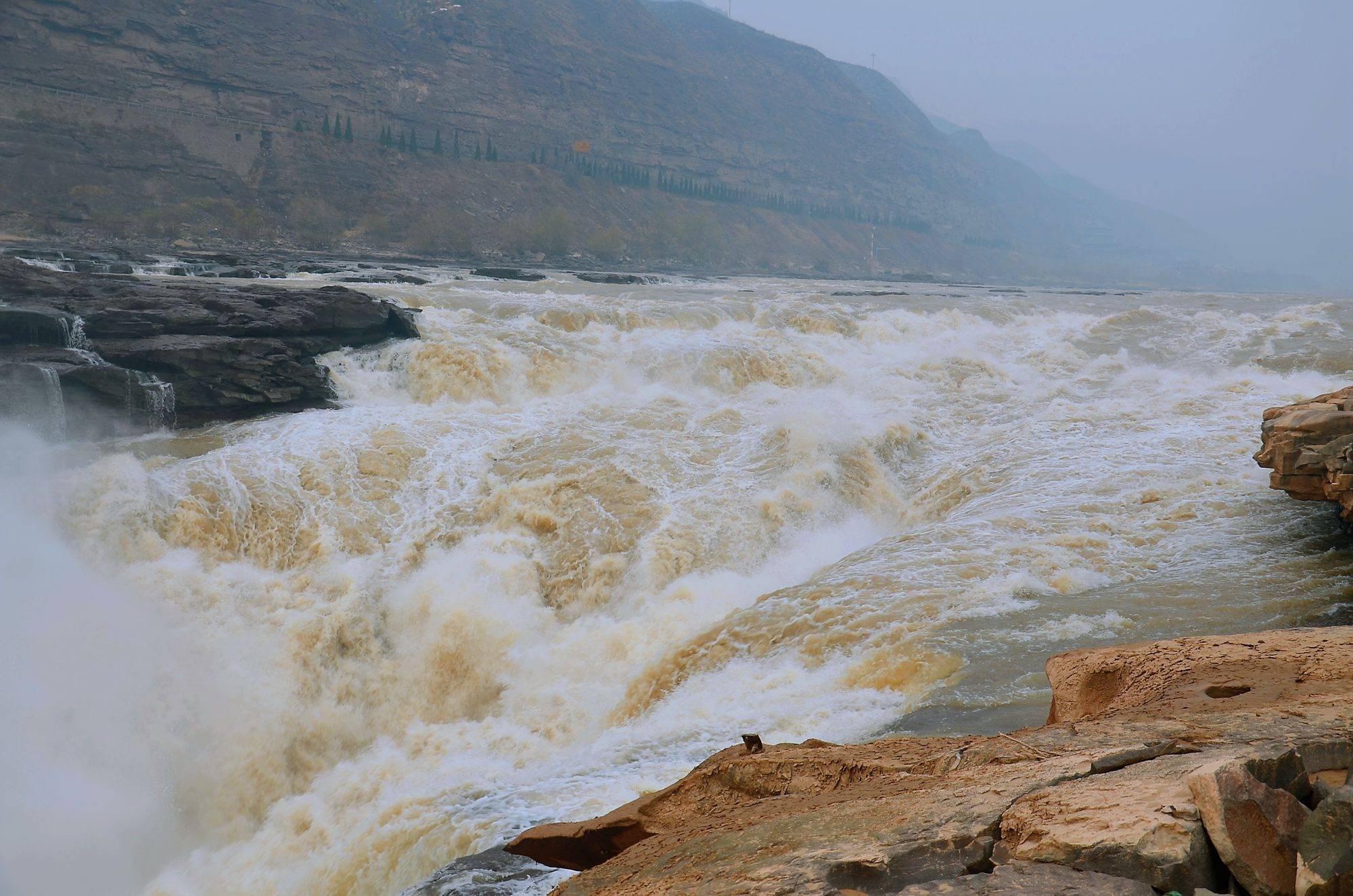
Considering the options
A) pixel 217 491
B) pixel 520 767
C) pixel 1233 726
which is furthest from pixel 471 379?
pixel 1233 726

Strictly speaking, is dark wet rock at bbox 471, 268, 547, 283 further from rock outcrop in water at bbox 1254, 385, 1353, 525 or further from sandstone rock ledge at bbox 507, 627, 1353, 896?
sandstone rock ledge at bbox 507, 627, 1353, 896

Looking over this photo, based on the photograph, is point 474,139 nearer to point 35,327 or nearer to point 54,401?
point 35,327

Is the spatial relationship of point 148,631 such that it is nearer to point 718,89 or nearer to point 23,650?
point 23,650

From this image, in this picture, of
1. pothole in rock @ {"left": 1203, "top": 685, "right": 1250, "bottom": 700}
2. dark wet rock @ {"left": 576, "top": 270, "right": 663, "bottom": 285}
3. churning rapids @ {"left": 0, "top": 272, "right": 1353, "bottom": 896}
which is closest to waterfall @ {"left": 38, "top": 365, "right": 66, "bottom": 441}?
churning rapids @ {"left": 0, "top": 272, "right": 1353, "bottom": 896}

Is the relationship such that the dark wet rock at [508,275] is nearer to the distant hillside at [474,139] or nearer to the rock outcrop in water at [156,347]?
the rock outcrop in water at [156,347]

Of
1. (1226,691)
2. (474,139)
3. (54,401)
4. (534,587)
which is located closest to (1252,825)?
(1226,691)

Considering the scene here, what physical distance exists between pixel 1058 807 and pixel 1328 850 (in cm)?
64

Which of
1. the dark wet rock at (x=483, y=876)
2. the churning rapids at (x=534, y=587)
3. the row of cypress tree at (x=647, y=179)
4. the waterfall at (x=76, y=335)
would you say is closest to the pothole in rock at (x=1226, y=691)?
the churning rapids at (x=534, y=587)

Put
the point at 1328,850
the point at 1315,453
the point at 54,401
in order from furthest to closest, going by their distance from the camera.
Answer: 1. the point at 54,401
2. the point at 1315,453
3. the point at 1328,850

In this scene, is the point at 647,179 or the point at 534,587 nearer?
the point at 534,587

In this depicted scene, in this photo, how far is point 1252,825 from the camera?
2236 mm

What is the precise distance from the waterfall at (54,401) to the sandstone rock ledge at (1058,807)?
10.2m

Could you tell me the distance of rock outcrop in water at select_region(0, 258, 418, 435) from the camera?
37.4 ft

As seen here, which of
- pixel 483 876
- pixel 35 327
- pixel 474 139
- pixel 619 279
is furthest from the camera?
pixel 474 139
